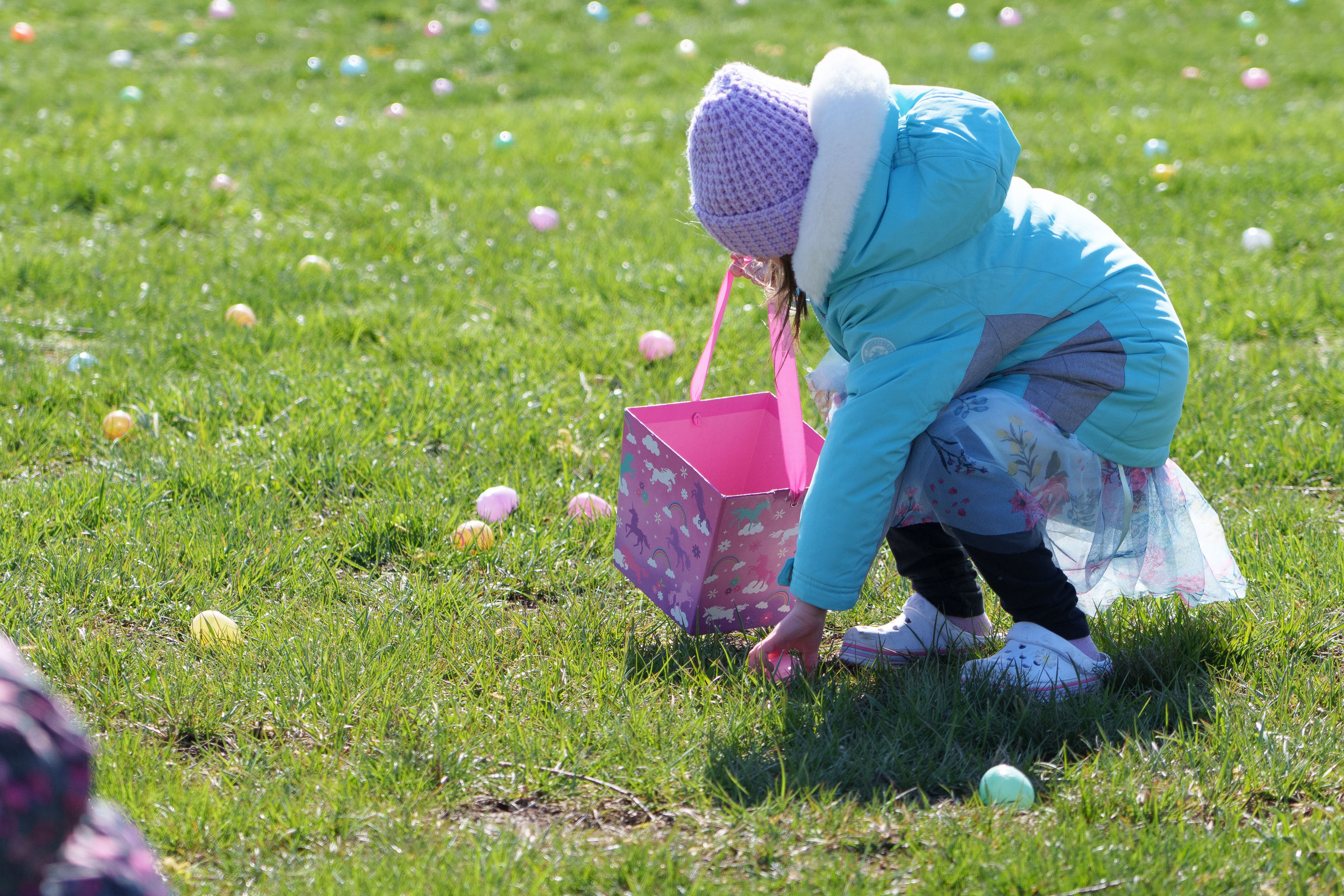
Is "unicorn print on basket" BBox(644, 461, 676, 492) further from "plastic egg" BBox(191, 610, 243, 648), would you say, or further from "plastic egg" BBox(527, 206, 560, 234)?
"plastic egg" BBox(527, 206, 560, 234)

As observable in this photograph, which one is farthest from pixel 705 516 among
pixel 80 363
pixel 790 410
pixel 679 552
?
pixel 80 363

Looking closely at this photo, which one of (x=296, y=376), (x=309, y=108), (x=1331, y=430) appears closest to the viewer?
(x=1331, y=430)

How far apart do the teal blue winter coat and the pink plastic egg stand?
269 centimetres

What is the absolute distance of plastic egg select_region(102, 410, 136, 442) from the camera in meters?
3.06

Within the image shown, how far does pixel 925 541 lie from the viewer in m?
2.34

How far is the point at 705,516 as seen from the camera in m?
2.21

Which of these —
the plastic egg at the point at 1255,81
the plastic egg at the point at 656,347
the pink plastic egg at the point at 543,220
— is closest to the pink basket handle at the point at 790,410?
the plastic egg at the point at 656,347

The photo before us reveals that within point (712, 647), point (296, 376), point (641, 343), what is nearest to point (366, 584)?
point (712, 647)

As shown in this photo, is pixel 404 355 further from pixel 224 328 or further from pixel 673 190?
pixel 673 190

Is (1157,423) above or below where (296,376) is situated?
above

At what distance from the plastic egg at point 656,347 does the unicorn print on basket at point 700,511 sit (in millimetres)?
1391

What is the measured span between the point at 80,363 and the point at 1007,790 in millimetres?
2759

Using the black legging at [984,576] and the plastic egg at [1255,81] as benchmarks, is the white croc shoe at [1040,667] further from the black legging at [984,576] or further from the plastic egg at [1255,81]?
the plastic egg at [1255,81]

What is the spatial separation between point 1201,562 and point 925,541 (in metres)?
0.52
